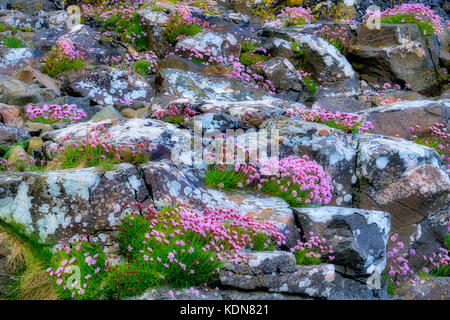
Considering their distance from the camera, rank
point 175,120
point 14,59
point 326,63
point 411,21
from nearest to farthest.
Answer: point 175,120 < point 14,59 < point 326,63 < point 411,21

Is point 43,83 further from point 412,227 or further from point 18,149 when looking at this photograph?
point 412,227

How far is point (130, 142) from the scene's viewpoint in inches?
284

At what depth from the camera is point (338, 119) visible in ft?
32.3

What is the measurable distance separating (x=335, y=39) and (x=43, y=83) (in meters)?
10.5

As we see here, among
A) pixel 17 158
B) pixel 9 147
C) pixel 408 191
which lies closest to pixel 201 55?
pixel 9 147

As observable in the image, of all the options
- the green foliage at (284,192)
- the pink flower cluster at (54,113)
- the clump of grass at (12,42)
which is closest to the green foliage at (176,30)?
the clump of grass at (12,42)

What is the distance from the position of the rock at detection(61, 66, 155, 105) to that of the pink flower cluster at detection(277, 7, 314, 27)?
818 cm

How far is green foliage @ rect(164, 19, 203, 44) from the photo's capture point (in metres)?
14.5

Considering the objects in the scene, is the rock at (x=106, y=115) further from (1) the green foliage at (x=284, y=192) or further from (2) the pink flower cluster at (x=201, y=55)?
(2) the pink flower cluster at (x=201, y=55)

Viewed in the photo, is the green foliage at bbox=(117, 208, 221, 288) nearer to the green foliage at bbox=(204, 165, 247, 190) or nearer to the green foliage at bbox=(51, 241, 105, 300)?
the green foliage at bbox=(51, 241, 105, 300)

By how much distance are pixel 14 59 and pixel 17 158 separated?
6.70 meters

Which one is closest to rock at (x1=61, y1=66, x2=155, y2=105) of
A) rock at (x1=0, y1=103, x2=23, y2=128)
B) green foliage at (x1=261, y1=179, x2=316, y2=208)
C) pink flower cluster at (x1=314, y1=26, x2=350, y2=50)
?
rock at (x1=0, y1=103, x2=23, y2=128)

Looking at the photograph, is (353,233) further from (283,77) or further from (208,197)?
(283,77)

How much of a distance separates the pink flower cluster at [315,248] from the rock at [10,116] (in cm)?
697
